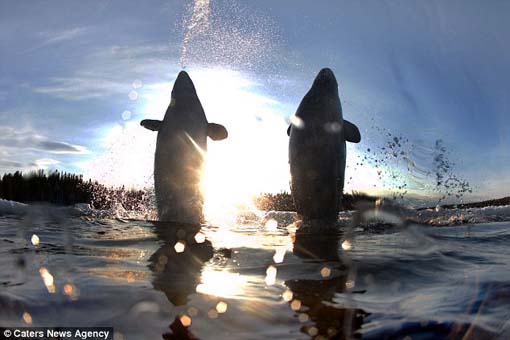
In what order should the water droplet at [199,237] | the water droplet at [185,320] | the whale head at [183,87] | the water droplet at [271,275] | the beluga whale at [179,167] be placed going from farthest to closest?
1. the whale head at [183,87]
2. the beluga whale at [179,167]
3. the water droplet at [199,237]
4. the water droplet at [271,275]
5. the water droplet at [185,320]

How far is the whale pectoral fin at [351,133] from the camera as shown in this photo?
920 centimetres

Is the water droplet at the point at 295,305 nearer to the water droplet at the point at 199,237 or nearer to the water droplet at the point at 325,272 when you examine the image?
the water droplet at the point at 325,272

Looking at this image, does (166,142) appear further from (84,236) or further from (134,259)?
(134,259)

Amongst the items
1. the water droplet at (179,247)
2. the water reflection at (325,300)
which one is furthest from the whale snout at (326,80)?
the water droplet at (179,247)

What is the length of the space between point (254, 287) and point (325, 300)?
58cm

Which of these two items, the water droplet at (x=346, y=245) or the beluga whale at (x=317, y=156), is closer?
the water droplet at (x=346, y=245)

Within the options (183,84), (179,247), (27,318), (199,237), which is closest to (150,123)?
(183,84)

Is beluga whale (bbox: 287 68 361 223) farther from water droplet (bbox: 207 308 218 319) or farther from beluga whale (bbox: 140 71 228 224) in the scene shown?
water droplet (bbox: 207 308 218 319)

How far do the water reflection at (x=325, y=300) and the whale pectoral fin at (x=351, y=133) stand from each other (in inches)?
166

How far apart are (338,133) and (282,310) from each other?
246 inches

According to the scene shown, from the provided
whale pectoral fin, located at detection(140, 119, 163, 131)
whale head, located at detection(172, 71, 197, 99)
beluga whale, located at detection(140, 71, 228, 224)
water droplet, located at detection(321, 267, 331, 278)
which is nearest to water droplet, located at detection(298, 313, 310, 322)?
water droplet, located at detection(321, 267, 331, 278)

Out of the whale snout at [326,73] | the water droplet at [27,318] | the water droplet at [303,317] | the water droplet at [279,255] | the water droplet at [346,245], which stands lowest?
the water droplet at [27,318]

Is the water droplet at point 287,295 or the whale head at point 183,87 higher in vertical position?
the whale head at point 183,87

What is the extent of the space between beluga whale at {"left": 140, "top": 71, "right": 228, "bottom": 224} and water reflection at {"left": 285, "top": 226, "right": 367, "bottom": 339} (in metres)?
3.92
